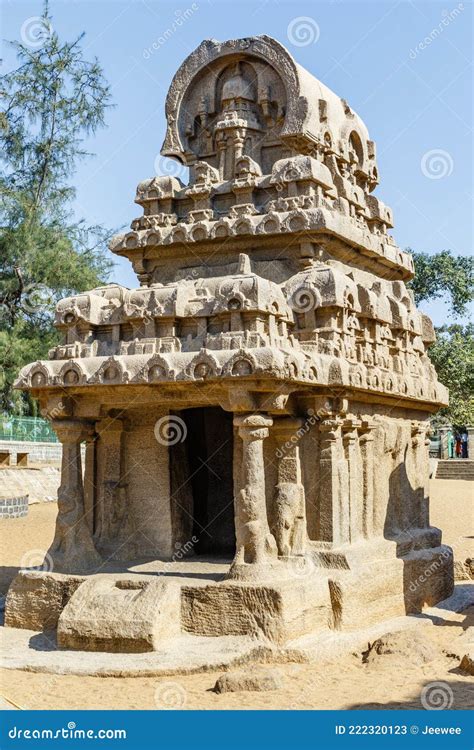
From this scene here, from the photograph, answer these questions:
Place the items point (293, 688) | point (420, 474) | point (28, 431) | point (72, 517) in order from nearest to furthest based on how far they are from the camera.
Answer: point (293, 688) < point (72, 517) < point (420, 474) < point (28, 431)

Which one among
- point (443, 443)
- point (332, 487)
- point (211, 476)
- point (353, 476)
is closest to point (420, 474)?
point (353, 476)

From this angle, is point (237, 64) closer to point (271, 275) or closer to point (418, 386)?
point (271, 275)

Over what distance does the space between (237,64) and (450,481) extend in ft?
79.3

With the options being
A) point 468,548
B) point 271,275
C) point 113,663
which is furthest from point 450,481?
point 113,663

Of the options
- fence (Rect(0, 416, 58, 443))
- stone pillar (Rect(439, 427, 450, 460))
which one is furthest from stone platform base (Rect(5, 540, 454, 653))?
stone pillar (Rect(439, 427, 450, 460))

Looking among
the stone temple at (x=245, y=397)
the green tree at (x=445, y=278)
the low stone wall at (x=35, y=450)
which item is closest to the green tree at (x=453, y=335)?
the green tree at (x=445, y=278)

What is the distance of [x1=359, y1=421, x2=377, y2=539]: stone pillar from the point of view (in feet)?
32.1

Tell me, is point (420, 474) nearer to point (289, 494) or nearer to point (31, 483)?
point (289, 494)

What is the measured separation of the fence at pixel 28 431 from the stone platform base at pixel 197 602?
19.3 m

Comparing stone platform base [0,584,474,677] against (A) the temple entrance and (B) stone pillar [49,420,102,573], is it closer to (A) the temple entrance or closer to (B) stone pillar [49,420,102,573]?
(B) stone pillar [49,420,102,573]

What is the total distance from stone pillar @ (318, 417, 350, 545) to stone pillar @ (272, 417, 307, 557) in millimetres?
220

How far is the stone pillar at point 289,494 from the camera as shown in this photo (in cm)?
871

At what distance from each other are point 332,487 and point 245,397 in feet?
4.92

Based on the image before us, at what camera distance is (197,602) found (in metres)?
8.22
